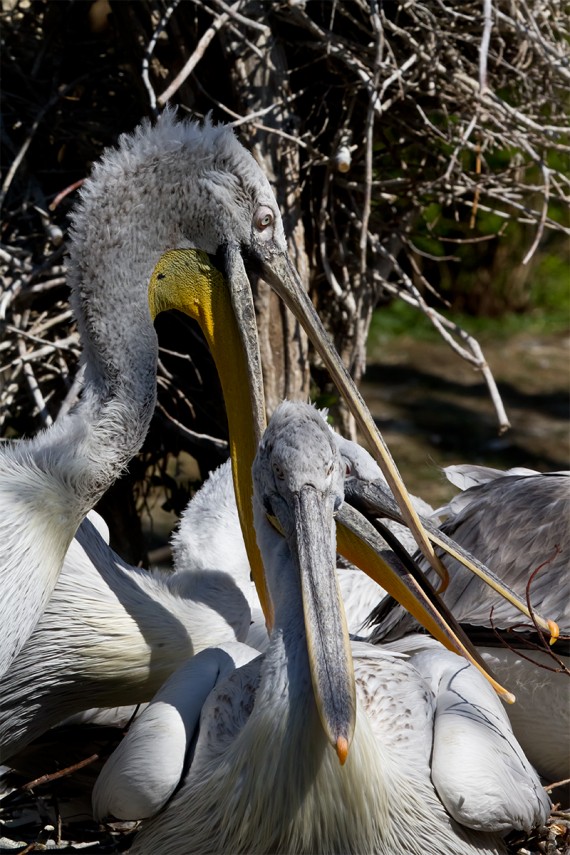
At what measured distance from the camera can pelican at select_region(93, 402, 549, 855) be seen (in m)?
1.65

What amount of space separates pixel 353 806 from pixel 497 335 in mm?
5644

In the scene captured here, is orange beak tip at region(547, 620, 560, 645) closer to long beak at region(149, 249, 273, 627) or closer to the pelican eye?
long beak at region(149, 249, 273, 627)

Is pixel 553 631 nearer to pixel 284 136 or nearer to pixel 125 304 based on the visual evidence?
pixel 125 304

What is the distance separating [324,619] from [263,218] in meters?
0.88

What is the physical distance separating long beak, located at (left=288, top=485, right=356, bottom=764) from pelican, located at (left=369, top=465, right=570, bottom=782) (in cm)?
63

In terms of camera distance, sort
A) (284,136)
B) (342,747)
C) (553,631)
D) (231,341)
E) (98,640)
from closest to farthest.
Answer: (342,747) < (553,631) < (98,640) < (231,341) < (284,136)

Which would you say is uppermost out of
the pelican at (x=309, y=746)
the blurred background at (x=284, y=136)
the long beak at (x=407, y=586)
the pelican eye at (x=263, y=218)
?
the blurred background at (x=284, y=136)

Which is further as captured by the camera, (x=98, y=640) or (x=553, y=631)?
(x=98, y=640)

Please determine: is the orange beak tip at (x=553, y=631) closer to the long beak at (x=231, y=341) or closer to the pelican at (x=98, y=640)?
the long beak at (x=231, y=341)

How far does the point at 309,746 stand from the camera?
166cm

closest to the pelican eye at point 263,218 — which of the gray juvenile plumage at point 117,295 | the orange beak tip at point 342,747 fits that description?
the gray juvenile plumage at point 117,295

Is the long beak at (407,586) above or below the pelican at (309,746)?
above

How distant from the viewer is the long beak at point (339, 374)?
212 centimetres

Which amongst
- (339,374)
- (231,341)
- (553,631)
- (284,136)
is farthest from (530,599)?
(284,136)
